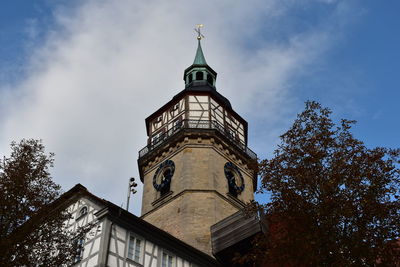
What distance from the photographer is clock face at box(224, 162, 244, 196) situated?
33031 millimetres

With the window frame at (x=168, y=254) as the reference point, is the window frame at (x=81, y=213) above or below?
above

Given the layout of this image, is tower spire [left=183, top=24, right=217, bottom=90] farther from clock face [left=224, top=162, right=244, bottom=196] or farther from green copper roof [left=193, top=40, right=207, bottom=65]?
clock face [left=224, top=162, right=244, bottom=196]

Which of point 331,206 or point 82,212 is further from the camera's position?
point 82,212

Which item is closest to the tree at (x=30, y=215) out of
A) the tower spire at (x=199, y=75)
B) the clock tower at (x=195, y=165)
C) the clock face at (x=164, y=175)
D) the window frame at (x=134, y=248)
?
the window frame at (x=134, y=248)

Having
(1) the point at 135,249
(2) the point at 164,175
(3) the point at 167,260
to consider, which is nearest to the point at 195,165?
(2) the point at 164,175

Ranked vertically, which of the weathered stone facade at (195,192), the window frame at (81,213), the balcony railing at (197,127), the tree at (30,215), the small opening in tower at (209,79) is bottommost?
the tree at (30,215)

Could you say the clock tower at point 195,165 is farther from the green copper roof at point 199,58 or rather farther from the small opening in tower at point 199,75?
the green copper roof at point 199,58

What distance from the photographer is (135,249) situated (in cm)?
2114

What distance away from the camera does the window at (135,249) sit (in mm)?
20812

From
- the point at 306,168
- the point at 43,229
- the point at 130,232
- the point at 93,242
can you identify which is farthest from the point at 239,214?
the point at 43,229

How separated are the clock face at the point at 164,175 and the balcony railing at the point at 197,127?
7.30 feet

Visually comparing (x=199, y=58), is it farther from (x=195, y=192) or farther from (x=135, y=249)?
(x=135, y=249)

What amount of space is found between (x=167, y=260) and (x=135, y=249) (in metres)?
1.89

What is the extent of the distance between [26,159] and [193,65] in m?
29.0
